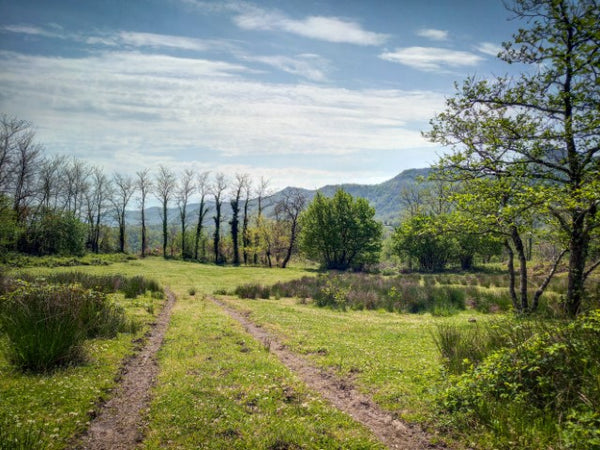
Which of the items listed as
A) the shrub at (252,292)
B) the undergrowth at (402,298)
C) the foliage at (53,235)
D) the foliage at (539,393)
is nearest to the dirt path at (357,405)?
the foliage at (539,393)

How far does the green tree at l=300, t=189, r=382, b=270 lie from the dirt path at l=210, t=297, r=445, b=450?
155 feet

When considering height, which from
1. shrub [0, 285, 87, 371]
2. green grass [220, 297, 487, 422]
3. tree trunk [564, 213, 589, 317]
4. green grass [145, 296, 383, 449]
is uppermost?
tree trunk [564, 213, 589, 317]

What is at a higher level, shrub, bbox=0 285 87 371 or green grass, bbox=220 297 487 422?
shrub, bbox=0 285 87 371

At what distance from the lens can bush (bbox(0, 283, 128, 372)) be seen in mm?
8266

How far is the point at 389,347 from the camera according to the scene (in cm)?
1256

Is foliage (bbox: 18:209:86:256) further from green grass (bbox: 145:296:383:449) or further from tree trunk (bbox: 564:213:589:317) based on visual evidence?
tree trunk (bbox: 564:213:589:317)

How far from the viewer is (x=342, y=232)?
5878cm

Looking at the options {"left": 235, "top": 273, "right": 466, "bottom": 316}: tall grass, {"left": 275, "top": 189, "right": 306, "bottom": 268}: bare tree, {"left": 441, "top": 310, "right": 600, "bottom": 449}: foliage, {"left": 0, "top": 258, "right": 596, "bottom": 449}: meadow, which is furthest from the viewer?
{"left": 275, "top": 189, "right": 306, "bottom": 268}: bare tree

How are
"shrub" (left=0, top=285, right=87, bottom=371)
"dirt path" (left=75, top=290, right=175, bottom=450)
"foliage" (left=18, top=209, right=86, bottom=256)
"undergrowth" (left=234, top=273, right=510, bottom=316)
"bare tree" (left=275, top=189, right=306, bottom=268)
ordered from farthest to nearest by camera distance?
"bare tree" (left=275, top=189, right=306, bottom=268) < "foliage" (left=18, top=209, right=86, bottom=256) < "undergrowth" (left=234, top=273, right=510, bottom=316) < "shrub" (left=0, top=285, right=87, bottom=371) < "dirt path" (left=75, top=290, right=175, bottom=450)

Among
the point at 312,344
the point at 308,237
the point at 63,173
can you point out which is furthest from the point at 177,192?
the point at 312,344

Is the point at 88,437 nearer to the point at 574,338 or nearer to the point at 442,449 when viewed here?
the point at 442,449

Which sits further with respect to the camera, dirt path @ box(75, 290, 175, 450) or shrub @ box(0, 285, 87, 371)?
Result: shrub @ box(0, 285, 87, 371)

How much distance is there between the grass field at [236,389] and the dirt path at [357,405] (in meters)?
0.30

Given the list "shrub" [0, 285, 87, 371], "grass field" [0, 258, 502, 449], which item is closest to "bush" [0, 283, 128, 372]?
"shrub" [0, 285, 87, 371]
